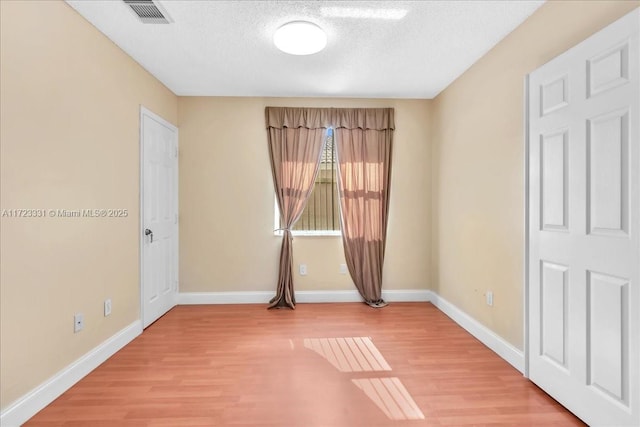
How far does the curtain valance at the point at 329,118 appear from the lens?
407 centimetres

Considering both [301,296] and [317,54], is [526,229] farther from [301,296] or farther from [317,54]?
[301,296]

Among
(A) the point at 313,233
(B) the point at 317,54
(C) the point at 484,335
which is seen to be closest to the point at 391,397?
(C) the point at 484,335

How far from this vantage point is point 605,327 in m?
1.69

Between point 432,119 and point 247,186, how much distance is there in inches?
98.0

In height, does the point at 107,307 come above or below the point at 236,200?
below

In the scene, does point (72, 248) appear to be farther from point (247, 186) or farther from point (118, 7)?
point (247, 186)

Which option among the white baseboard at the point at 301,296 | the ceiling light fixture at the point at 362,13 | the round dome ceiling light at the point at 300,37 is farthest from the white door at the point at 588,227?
the white baseboard at the point at 301,296

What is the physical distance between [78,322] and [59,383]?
0.38 m

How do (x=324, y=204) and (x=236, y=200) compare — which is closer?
(x=236, y=200)

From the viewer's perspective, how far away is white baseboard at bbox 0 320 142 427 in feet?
5.93

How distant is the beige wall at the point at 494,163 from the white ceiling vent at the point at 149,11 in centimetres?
258

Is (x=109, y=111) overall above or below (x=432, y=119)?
below

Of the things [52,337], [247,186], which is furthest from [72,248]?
[247,186]

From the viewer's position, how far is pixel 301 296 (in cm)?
416
